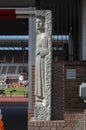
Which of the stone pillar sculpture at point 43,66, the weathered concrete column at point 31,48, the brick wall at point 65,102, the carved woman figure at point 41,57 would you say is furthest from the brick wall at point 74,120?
the weathered concrete column at point 31,48

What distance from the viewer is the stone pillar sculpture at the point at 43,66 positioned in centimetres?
953

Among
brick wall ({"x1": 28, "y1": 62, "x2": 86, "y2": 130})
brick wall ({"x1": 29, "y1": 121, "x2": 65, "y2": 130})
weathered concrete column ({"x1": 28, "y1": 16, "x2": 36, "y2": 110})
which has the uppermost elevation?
weathered concrete column ({"x1": 28, "y1": 16, "x2": 36, "y2": 110})

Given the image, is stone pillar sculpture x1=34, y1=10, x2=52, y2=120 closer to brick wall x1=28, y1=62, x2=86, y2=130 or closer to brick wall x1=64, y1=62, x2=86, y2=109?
brick wall x1=28, y1=62, x2=86, y2=130

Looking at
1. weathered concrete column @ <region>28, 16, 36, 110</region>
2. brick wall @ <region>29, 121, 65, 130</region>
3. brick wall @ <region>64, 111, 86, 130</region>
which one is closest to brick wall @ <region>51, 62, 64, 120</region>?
brick wall @ <region>29, 121, 65, 130</region>

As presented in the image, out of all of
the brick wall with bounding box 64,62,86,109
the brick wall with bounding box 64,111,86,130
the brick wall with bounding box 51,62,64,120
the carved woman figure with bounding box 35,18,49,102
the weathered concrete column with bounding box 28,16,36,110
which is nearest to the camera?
the brick wall with bounding box 64,111,86,130

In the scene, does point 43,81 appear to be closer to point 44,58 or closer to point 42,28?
point 44,58

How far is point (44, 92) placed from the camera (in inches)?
379

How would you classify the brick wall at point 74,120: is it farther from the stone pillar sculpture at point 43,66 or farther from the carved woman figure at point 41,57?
the carved woman figure at point 41,57

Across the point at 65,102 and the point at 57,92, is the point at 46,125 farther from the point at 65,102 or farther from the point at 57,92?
the point at 57,92

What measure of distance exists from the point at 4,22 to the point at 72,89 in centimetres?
775

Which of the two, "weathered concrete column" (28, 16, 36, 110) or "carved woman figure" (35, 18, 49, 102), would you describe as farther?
"weathered concrete column" (28, 16, 36, 110)

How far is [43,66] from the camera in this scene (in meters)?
9.55

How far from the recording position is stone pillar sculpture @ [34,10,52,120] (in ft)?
31.3

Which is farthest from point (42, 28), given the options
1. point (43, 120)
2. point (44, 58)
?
point (43, 120)
